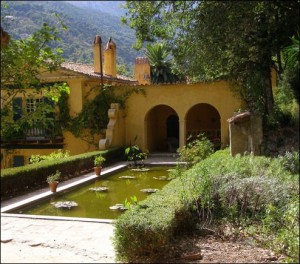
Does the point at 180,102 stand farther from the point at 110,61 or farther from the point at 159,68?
the point at 159,68

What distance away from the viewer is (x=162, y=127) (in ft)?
76.1

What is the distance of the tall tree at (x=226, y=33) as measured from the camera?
12.7 meters

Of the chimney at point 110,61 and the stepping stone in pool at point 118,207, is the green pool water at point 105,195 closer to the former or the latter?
the stepping stone in pool at point 118,207

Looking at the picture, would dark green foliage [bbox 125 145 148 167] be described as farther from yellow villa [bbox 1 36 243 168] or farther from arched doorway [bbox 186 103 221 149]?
arched doorway [bbox 186 103 221 149]

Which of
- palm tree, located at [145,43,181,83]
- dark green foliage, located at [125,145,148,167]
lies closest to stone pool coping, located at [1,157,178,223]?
dark green foliage, located at [125,145,148,167]

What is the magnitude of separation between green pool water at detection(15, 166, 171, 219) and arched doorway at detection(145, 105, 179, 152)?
7.05m

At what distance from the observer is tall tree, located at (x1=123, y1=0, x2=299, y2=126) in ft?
41.6

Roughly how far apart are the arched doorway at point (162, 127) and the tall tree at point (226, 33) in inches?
242

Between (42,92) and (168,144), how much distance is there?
16.2 m

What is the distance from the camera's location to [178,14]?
14.1 meters

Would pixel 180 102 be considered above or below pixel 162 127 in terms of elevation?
Result: above

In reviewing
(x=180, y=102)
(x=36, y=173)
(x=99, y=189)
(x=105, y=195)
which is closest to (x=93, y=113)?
(x=180, y=102)

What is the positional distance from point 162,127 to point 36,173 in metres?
12.3

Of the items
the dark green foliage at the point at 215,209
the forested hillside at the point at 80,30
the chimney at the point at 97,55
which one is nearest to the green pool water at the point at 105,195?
the dark green foliage at the point at 215,209
